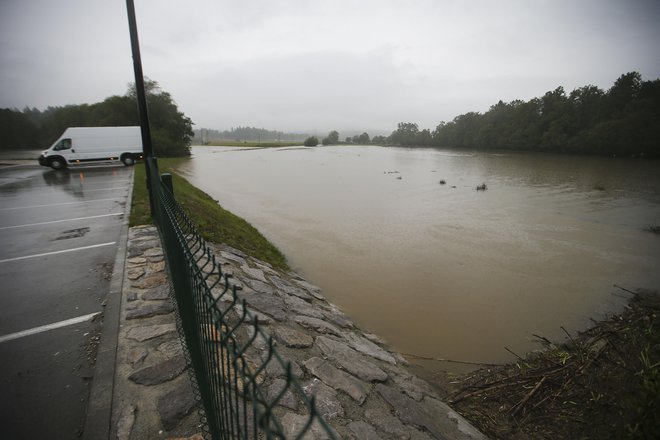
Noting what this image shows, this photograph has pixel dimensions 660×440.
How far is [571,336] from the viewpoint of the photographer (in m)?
5.57

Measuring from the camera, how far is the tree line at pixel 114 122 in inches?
1633

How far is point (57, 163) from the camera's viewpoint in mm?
20281

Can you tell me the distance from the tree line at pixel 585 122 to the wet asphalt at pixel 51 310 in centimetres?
6610

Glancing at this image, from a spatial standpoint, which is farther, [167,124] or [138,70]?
[167,124]

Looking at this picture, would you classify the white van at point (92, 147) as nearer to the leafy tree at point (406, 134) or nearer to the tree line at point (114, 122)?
the tree line at point (114, 122)

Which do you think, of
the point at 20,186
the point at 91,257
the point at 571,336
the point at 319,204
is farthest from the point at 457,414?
the point at 20,186

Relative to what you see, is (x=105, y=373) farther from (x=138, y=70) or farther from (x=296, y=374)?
(x=138, y=70)

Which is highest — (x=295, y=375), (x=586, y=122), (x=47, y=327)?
(x=586, y=122)

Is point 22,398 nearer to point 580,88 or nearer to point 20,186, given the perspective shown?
point 20,186

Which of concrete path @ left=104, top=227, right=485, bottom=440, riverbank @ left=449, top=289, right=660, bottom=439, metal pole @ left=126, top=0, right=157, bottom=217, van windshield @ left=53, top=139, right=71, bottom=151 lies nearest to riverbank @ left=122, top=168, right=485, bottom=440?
concrete path @ left=104, top=227, right=485, bottom=440

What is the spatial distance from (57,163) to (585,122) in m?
77.9

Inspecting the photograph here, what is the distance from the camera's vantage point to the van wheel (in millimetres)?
20109

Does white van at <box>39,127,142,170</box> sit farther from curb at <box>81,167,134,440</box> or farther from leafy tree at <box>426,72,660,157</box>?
leafy tree at <box>426,72,660,157</box>

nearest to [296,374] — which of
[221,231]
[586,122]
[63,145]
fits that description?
[221,231]
